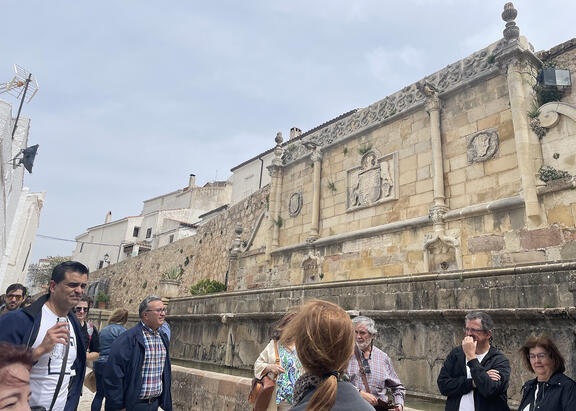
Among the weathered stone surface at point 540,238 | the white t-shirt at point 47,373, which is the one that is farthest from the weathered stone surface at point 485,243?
the white t-shirt at point 47,373

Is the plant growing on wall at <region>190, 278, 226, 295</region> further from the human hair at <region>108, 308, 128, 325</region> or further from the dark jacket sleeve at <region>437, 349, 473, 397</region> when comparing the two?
the dark jacket sleeve at <region>437, 349, 473, 397</region>

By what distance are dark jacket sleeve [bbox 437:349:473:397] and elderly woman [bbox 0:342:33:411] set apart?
2803mm

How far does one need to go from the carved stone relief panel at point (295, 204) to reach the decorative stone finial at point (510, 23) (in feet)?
24.6

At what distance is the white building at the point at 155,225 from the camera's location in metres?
38.2

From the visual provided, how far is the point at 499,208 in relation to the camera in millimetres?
8016

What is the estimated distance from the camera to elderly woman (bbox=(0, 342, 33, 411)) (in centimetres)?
147

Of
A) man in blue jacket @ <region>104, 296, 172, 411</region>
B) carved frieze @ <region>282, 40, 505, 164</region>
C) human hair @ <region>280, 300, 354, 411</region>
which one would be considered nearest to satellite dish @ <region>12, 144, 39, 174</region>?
carved frieze @ <region>282, 40, 505, 164</region>

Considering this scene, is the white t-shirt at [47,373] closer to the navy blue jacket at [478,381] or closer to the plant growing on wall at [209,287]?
the navy blue jacket at [478,381]

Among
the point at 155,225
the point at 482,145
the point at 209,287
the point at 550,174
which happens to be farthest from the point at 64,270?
the point at 155,225

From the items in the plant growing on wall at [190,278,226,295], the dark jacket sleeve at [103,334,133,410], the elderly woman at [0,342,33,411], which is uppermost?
the plant growing on wall at [190,278,226,295]

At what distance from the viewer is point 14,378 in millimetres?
1505

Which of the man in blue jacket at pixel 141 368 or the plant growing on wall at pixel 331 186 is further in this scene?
the plant growing on wall at pixel 331 186

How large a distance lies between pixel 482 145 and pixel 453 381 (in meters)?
6.86

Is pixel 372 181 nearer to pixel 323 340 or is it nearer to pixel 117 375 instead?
pixel 117 375
